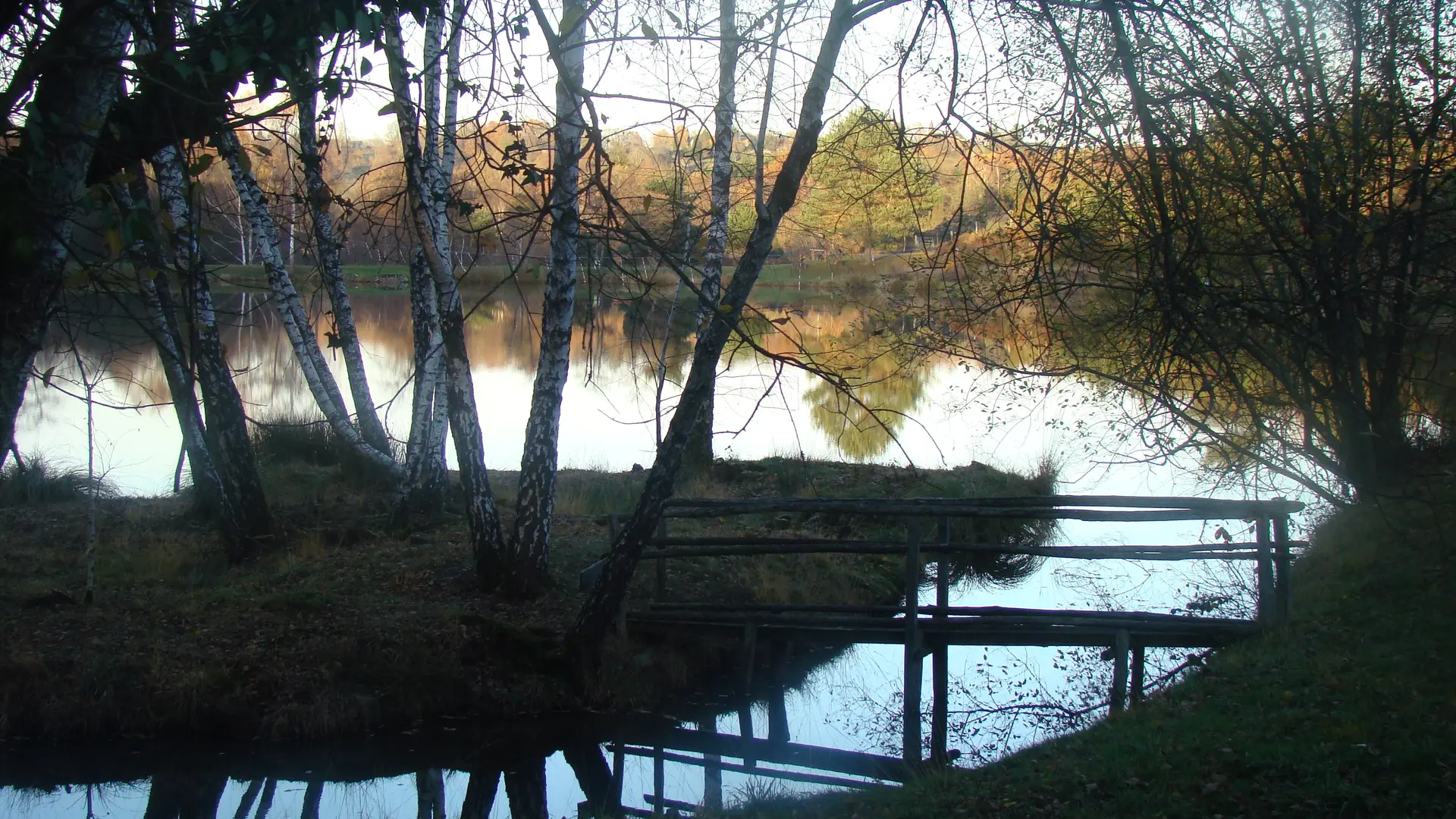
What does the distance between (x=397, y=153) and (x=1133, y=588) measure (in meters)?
9.59

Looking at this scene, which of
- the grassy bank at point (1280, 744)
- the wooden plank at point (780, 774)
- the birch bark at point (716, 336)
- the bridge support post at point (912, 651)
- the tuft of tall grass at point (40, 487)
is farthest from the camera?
the tuft of tall grass at point (40, 487)

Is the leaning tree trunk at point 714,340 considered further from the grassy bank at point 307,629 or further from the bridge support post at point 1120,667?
the bridge support post at point 1120,667

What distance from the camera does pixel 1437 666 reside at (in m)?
6.45

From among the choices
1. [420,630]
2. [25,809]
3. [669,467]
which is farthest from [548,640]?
[25,809]

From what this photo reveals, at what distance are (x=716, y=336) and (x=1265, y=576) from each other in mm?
4691

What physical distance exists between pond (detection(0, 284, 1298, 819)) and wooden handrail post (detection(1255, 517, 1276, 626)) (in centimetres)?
88

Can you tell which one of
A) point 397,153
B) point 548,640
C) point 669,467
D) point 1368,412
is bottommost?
point 548,640

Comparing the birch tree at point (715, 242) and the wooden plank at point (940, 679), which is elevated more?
the birch tree at point (715, 242)

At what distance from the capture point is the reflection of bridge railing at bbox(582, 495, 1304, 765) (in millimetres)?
8125

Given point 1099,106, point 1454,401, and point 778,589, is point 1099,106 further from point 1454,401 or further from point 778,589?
point 1454,401

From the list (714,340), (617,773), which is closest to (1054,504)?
(714,340)

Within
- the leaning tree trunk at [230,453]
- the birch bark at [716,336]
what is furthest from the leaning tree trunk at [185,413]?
the birch bark at [716,336]

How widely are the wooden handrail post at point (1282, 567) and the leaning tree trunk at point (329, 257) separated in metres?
6.66

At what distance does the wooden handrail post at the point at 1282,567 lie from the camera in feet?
26.0
